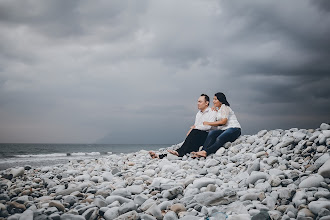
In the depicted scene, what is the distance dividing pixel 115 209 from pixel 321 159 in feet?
12.4

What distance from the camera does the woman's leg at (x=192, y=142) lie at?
25.0ft

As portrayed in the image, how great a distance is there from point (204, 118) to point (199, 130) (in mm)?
407

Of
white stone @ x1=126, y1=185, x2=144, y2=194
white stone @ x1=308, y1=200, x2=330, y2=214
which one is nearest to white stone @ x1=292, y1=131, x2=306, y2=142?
white stone @ x1=308, y1=200, x2=330, y2=214

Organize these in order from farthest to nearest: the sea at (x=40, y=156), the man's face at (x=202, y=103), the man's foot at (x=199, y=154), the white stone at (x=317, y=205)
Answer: the sea at (x=40, y=156)
the man's face at (x=202, y=103)
the man's foot at (x=199, y=154)
the white stone at (x=317, y=205)

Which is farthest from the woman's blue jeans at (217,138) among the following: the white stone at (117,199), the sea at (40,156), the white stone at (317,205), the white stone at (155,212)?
the sea at (40,156)

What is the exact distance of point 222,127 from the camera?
25.2ft

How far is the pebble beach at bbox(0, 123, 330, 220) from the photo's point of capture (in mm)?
3270

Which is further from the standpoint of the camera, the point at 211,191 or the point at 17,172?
the point at 17,172

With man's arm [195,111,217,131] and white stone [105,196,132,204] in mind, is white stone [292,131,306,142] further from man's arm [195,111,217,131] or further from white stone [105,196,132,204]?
white stone [105,196,132,204]

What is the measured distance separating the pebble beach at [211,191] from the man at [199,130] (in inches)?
40.9

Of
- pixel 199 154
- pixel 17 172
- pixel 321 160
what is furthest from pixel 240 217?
pixel 17 172

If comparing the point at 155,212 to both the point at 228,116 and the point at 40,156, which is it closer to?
the point at 228,116

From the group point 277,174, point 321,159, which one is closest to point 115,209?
point 277,174

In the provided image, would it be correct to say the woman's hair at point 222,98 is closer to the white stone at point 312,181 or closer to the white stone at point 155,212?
the white stone at point 312,181
